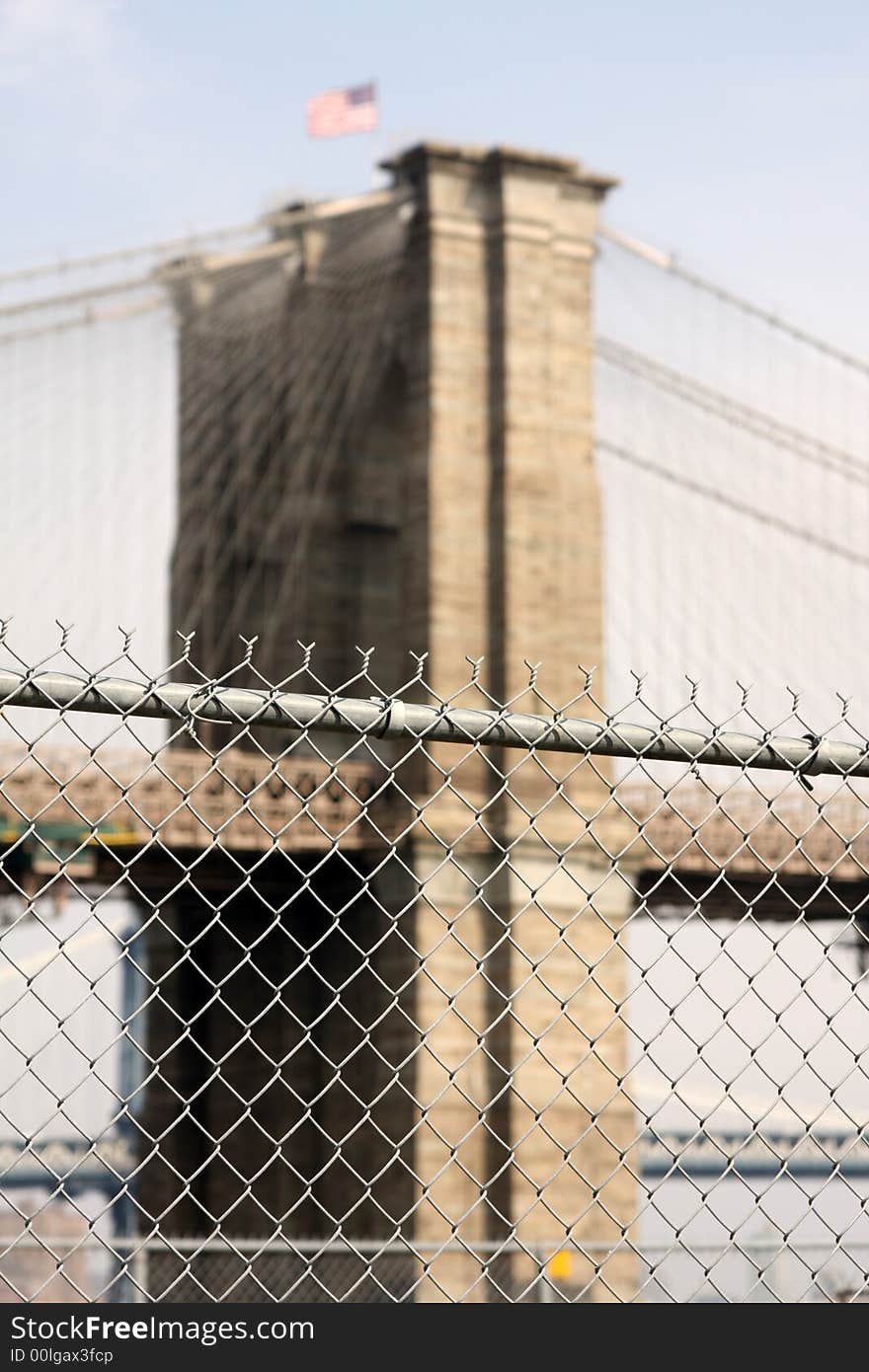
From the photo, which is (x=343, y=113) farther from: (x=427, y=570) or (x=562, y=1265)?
(x=562, y=1265)

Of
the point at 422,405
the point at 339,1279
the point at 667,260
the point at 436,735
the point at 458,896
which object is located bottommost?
the point at 339,1279

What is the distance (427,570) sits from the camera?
84.8 ft

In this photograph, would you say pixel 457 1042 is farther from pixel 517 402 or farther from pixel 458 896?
pixel 517 402

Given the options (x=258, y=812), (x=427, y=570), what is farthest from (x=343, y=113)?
(x=258, y=812)

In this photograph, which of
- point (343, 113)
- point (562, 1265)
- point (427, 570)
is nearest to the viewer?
point (562, 1265)

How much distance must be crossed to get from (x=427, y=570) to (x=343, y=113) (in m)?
10.2

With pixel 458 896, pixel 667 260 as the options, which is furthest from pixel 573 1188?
pixel 667 260

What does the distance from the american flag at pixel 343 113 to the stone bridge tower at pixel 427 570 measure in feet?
8.86

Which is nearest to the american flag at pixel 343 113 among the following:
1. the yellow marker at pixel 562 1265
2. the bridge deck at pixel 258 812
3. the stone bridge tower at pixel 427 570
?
the stone bridge tower at pixel 427 570

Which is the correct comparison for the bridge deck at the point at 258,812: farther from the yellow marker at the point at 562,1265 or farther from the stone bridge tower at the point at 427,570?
the yellow marker at the point at 562,1265

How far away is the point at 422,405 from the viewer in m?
26.5

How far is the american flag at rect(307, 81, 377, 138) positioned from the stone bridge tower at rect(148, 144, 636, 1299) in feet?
8.86

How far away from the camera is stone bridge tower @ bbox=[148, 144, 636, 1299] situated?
2439 centimetres
